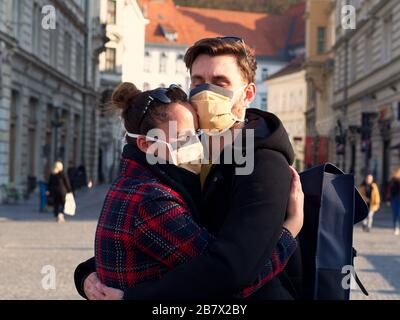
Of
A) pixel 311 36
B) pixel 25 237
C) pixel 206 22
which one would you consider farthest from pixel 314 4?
pixel 25 237

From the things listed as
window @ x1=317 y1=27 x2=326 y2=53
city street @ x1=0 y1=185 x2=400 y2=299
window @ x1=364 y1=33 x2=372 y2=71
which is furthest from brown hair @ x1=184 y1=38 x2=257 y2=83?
window @ x1=317 y1=27 x2=326 y2=53

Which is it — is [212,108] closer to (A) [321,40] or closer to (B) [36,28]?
(B) [36,28]

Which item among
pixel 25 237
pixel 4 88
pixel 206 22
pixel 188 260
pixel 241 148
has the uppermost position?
pixel 206 22

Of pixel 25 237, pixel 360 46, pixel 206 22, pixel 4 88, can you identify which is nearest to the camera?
pixel 25 237

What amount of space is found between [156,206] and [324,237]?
1.89 feet

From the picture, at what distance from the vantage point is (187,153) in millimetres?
2488

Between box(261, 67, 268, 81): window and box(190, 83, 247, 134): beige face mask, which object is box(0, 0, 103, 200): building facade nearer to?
box(190, 83, 247, 134): beige face mask

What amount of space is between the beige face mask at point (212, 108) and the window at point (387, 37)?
3157 centimetres

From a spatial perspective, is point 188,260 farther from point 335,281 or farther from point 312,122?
point 312,122

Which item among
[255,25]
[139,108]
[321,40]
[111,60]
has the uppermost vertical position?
[255,25]

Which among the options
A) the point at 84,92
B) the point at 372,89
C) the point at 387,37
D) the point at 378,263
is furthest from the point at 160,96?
the point at 372,89

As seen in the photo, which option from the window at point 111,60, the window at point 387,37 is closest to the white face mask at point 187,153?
the window at point 111,60
